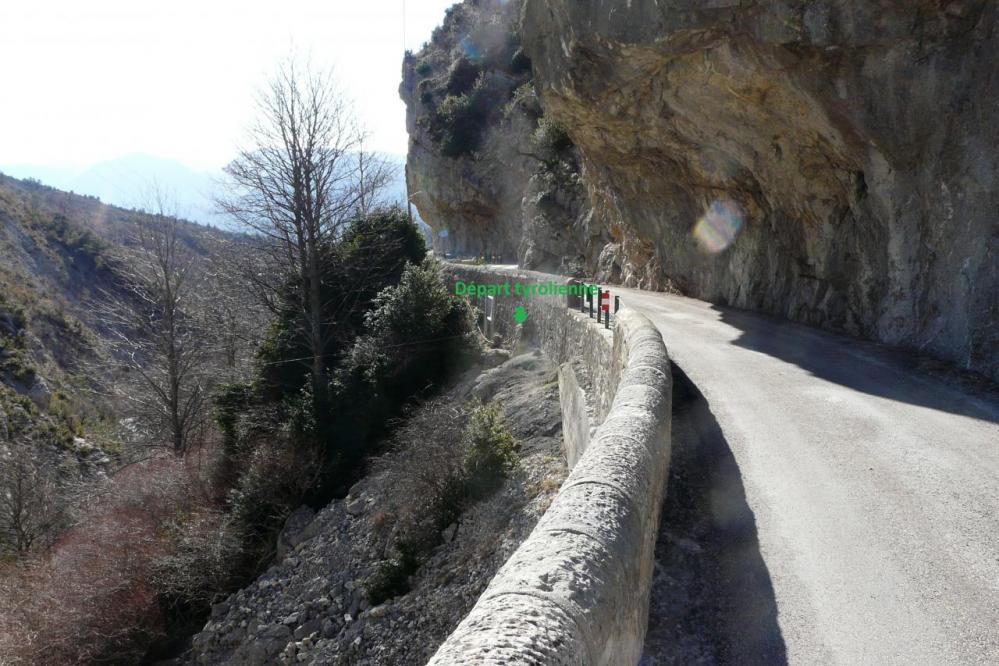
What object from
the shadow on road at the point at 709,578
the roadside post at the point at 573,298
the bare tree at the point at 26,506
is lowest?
the bare tree at the point at 26,506

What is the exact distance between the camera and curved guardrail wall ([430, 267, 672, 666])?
7.02 feet

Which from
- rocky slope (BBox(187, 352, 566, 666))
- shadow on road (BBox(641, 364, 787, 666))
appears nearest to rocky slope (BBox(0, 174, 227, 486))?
rocky slope (BBox(187, 352, 566, 666))

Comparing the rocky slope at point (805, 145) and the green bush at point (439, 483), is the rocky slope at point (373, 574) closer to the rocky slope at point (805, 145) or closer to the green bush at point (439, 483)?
the green bush at point (439, 483)

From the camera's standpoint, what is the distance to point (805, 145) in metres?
13.1

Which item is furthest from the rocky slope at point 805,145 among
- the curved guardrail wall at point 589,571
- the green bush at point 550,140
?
the green bush at point 550,140

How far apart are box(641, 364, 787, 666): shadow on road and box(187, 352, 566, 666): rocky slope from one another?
3238 mm

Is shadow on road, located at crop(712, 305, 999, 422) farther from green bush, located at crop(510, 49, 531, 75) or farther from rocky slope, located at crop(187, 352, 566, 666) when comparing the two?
green bush, located at crop(510, 49, 531, 75)

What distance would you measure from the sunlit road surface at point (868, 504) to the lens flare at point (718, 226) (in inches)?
353

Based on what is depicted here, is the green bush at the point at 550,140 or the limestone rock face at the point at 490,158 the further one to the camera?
the limestone rock face at the point at 490,158

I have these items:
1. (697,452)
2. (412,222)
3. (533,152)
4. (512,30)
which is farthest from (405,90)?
(697,452)

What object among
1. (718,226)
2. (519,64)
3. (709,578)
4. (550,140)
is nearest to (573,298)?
(718,226)

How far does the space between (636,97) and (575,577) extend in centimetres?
1575

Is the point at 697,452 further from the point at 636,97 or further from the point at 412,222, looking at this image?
the point at 412,222

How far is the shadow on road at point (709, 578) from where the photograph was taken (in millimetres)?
3645
